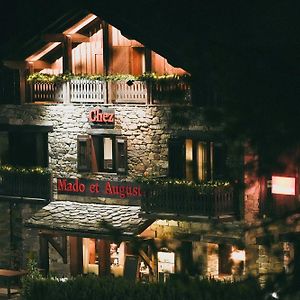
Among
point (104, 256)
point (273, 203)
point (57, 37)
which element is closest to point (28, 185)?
point (104, 256)

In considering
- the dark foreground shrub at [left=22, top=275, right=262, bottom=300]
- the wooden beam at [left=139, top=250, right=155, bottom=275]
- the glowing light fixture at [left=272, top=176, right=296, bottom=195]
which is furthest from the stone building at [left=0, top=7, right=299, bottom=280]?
the dark foreground shrub at [left=22, top=275, right=262, bottom=300]

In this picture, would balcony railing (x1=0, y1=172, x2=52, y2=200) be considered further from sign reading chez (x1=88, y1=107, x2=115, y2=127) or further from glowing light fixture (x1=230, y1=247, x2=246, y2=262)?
glowing light fixture (x1=230, y1=247, x2=246, y2=262)

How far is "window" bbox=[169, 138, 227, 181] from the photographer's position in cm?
5644

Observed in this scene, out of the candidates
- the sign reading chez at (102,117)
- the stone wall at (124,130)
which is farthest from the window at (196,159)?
the sign reading chez at (102,117)

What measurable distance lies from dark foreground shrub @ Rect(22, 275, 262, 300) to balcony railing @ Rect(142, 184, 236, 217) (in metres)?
5.04

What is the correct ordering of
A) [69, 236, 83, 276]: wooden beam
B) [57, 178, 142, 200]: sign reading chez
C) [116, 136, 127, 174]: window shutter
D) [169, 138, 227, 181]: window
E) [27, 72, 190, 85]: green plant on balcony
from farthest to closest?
[69, 236, 83, 276]: wooden beam < [57, 178, 142, 200]: sign reading chez < [116, 136, 127, 174]: window shutter < [27, 72, 190, 85]: green plant on balcony < [169, 138, 227, 181]: window

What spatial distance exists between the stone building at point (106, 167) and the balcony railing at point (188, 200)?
4 cm

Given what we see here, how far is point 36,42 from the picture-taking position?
60594 millimetres

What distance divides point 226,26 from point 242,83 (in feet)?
41.9

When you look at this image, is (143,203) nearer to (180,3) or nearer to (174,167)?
A: (174,167)

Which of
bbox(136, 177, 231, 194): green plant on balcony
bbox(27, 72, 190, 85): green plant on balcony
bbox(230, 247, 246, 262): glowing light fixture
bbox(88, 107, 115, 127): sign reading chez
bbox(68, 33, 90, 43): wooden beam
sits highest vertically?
bbox(68, 33, 90, 43): wooden beam

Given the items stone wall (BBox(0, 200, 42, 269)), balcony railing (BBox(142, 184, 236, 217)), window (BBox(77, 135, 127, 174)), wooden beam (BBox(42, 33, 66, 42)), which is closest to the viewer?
balcony railing (BBox(142, 184, 236, 217))

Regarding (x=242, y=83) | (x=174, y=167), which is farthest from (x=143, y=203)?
(x=242, y=83)

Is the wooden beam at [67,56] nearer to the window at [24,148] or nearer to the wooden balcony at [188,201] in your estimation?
the window at [24,148]
